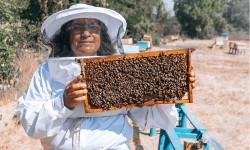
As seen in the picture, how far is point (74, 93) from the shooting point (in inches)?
64.9

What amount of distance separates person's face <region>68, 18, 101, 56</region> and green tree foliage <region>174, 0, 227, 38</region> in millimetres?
29960

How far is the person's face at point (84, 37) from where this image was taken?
1.89m

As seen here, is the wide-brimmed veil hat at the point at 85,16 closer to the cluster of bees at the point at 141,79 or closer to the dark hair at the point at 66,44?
the dark hair at the point at 66,44

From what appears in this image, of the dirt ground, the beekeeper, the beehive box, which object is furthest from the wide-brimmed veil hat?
the dirt ground

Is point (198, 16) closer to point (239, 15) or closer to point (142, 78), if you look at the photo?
point (239, 15)

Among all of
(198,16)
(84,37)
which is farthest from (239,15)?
(84,37)

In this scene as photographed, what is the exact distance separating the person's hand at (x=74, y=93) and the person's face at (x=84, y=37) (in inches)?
9.9

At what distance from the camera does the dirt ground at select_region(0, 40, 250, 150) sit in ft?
15.2

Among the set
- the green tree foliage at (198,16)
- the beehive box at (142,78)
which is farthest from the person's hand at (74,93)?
the green tree foliage at (198,16)

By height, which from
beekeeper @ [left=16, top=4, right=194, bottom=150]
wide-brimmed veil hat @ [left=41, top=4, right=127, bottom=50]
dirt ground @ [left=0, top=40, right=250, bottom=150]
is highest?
wide-brimmed veil hat @ [left=41, top=4, right=127, bottom=50]

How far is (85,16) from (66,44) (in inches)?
8.4

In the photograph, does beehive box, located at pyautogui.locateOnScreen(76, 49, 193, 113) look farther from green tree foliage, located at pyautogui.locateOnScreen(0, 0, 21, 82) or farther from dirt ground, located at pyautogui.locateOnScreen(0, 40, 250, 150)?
green tree foliage, located at pyautogui.locateOnScreen(0, 0, 21, 82)

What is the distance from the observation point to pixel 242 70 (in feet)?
44.8

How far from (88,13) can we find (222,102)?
22.0 feet
